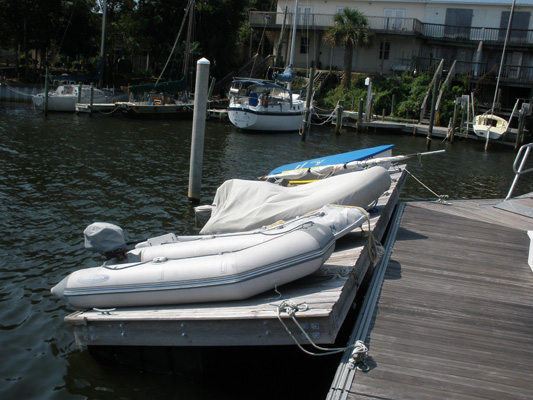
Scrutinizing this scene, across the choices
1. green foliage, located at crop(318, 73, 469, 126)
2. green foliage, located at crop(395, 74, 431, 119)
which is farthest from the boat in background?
green foliage, located at crop(395, 74, 431, 119)

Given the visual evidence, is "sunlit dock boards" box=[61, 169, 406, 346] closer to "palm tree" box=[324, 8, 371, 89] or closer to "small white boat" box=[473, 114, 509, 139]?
"small white boat" box=[473, 114, 509, 139]

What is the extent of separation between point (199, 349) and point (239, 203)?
2.75 m

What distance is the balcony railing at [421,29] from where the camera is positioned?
125ft

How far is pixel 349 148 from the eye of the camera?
25109 millimetres

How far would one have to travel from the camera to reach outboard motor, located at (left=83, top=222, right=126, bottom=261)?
6301mm

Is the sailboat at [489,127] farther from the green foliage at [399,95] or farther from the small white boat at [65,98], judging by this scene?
the small white boat at [65,98]

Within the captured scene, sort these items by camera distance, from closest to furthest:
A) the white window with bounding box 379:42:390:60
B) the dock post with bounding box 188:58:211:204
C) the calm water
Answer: the calm water
the dock post with bounding box 188:58:211:204
the white window with bounding box 379:42:390:60

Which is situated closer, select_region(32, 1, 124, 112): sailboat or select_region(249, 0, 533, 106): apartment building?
select_region(32, 1, 124, 112): sailboat

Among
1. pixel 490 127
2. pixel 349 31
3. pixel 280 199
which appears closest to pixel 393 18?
pixel 349 31

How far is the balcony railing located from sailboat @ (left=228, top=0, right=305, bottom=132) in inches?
428

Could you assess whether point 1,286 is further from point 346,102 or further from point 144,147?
point 346,102

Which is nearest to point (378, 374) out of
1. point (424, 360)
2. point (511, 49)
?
point (424, 360)

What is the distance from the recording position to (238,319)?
16.2ft

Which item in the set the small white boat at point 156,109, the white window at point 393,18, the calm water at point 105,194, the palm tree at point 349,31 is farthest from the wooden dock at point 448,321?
the white window at point 393,18
